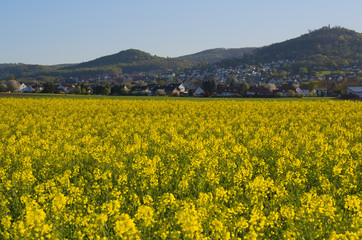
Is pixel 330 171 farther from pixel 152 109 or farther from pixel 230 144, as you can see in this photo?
pixel 152 109

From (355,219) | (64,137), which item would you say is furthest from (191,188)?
(64,137)

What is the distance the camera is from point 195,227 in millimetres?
4723

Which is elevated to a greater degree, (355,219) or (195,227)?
(195,227)

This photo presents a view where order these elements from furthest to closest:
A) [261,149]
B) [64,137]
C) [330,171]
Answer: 1. [64,137]
2. [261,149]
3. [330,171]

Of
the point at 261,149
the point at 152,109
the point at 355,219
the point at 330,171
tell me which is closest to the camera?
the point at 355,219

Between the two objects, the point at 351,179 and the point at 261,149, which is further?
the point at 261,149

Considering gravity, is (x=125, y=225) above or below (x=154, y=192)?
above

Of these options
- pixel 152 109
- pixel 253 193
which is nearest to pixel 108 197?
pixel 253 193

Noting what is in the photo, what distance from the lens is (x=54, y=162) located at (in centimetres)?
1166

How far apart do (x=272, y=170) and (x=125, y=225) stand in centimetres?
715

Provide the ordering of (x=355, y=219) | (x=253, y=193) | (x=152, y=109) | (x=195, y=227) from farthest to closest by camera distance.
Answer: (x=152, y=109), (x=253, y=193), (x=355, y=219), (x=195, y=227)

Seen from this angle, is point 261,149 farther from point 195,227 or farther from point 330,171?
point 195,227

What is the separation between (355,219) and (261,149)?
7589 millimetres

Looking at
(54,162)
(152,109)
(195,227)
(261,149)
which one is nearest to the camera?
(195,227)
